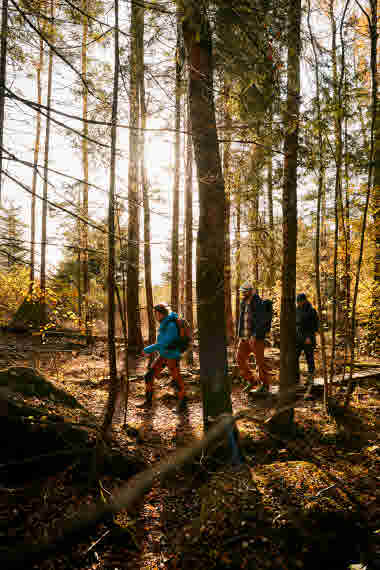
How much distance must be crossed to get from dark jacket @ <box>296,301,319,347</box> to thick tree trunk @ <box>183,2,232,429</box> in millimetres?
3756

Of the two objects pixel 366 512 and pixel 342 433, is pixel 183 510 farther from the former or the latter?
pixel 342 433

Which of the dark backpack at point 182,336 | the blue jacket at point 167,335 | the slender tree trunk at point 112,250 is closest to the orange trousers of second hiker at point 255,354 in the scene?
the dark backpack at point 182,336

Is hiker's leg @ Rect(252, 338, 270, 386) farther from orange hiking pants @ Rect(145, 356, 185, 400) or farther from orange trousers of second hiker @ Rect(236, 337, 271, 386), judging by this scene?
orange hiking pants @ Rect(145, 356, 185, 400)

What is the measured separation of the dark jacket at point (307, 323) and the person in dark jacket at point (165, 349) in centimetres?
336

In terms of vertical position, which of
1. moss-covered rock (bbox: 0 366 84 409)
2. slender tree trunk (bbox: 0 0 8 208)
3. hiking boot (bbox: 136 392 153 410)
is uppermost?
slender tree trunk (bbox: 0 0 8 208)

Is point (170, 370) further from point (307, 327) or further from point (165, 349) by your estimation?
point (307, 327)

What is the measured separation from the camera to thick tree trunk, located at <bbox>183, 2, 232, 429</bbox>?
3697mm

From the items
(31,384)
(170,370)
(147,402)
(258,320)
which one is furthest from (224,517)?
(258,320)

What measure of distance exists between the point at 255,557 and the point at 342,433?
3.30 meters

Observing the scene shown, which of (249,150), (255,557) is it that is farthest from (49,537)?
(249,150)

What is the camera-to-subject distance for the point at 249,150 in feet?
16.4

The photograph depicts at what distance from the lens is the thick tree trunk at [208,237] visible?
370 centimetres

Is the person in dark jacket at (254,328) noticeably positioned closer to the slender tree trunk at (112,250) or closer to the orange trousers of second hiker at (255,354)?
the orange trousers of second hiker at (255,354)

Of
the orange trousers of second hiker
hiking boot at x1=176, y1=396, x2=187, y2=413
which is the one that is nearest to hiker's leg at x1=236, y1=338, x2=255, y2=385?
the orange trousers of second hiker
